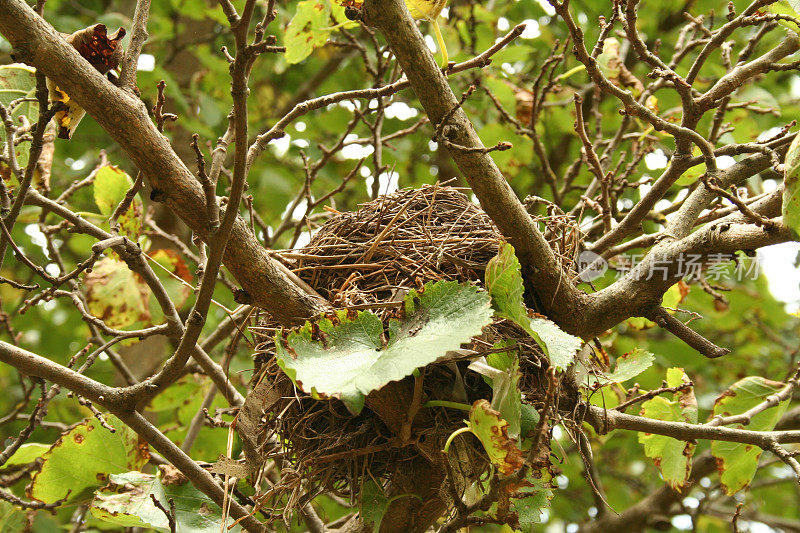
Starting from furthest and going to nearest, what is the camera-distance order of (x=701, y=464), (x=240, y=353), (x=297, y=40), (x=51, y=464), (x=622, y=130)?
(x=240, y=353)
(x=701, y=464)
(x=622, y=130)
(x=297, y=40)
(x=51, y=464)

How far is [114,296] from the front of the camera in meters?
1.96

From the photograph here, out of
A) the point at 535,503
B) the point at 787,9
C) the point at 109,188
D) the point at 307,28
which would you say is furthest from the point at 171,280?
the point at 787,9

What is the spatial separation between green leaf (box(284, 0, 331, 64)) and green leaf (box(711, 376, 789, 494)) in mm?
1348

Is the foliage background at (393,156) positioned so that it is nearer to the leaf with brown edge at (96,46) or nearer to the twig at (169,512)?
the twig at (169,512)

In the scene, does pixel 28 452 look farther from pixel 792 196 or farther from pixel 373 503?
pixel 792 196

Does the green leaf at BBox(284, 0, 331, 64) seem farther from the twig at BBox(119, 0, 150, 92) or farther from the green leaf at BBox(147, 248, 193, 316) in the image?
the green leaf at BBox(147, 248, 193, 316)

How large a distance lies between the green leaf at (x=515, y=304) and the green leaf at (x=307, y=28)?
0.81m

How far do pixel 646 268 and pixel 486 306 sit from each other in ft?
1.54

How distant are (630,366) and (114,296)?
140 centimetres

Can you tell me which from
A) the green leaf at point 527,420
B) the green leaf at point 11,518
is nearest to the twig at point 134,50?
the green leaf at point 527,420

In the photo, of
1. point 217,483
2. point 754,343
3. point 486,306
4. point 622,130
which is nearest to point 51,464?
point 217,483

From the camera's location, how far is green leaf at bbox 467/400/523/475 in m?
1.05

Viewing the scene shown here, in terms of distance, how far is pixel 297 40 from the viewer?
171 centimetres

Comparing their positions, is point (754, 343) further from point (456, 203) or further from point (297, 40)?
point (297, 40)
